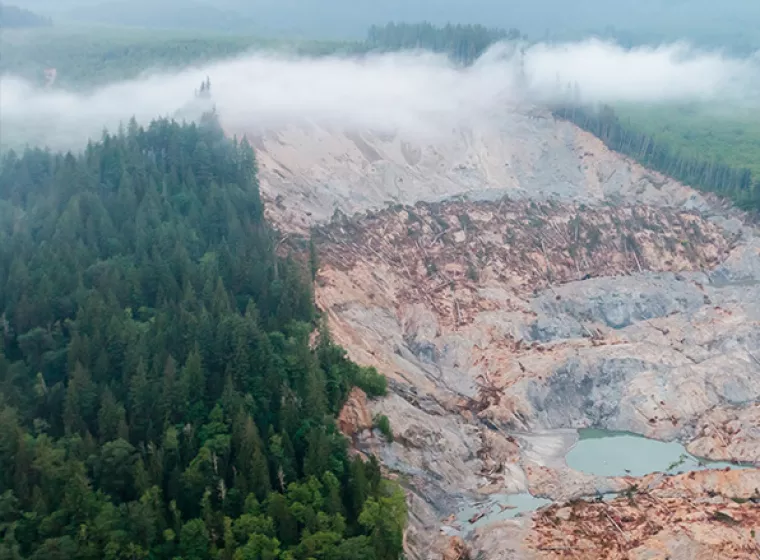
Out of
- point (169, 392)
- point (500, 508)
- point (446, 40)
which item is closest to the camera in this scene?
point (169, 392)

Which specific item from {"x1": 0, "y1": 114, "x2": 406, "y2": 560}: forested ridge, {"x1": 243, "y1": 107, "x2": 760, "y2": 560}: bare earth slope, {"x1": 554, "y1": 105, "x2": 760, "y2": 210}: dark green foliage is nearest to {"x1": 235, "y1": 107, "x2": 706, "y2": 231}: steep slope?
{"x1": 243, "y1": 107, "x2": 760, "y2": 560}: bare earth slope

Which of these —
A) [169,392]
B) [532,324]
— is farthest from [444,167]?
[169,392]

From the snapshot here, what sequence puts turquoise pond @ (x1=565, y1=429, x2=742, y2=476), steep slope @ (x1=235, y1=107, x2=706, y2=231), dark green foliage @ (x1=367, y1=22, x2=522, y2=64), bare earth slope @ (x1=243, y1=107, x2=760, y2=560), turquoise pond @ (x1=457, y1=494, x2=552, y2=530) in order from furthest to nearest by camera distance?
dark green foliage @ (x1=367, y1=22, x2=522, y2=64) → steep slope @ (x1=235, y1=107, x2=706, y2=231) → turquoise pond @ (x1=565, y1=429, x2=742, y2=476) → turquoise pond @ (x1=457, y1=494, x2=552, y2=530) → bare earth slope @ (x1=243, y1=107, x2=760, y2=560)

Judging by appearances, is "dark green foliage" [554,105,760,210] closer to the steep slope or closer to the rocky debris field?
the steep slope

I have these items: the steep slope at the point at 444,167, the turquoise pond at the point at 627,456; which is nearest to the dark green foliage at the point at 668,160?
the steep slope at the point at 444,167

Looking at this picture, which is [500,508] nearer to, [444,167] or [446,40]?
[444,167]

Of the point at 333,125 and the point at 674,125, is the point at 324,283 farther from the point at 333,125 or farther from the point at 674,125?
the point at 674,125

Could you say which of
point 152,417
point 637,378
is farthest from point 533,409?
point 152,417
